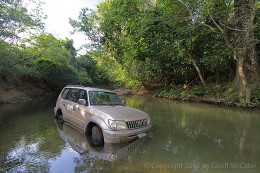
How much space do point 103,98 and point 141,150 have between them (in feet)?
7.56

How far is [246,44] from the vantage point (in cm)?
1053

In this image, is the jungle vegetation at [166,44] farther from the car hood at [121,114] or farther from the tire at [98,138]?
the tire at [98,138]

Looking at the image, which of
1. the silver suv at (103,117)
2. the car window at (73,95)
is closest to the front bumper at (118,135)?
the silver suv at (103,117)

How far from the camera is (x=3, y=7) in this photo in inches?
501

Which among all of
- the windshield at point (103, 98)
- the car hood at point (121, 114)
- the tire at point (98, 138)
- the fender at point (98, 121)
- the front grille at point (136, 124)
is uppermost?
the windshield at point (103, 98)

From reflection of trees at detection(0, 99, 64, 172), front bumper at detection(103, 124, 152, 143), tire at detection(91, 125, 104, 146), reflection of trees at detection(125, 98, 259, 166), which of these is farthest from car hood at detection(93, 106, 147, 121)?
reflection of trees at detection(0, 99, 64, 172)

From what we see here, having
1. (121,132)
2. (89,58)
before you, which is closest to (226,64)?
(121,132)

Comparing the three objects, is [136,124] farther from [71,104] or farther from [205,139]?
[71,104]

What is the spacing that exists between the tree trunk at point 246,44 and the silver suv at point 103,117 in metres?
8.32

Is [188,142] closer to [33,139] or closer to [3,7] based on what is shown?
[33,139]

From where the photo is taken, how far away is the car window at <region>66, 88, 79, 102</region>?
706 centimetres

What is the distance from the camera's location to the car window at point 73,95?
23.2ft

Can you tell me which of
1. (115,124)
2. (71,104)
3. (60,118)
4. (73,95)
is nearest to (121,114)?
(115,124)

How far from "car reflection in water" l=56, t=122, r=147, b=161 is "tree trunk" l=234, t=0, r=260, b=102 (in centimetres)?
876
